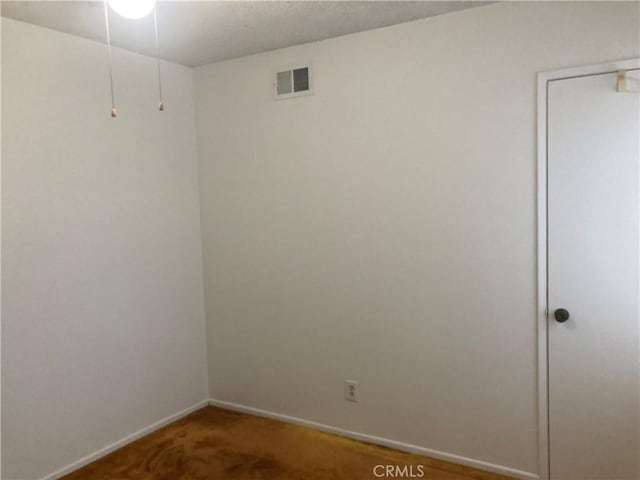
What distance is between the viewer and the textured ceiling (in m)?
2.60

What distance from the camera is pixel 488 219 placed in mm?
2791

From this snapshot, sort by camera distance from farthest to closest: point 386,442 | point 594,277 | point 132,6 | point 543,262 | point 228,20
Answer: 1. point 386,442
2. point 228,20
3. point 543,262
4. point 594,277
5. point 132,6

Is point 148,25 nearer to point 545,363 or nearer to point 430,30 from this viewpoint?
point 430,30

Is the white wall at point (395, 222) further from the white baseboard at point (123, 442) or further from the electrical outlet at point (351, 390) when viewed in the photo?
the white baseboard at point (123, 442)

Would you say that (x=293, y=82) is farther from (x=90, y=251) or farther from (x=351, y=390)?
(x=351, y=390)

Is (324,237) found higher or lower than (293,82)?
lower

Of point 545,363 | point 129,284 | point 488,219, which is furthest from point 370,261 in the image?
point 129,284

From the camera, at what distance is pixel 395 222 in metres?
3.07

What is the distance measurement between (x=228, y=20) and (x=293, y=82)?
669mm

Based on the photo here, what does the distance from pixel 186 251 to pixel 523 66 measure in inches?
101

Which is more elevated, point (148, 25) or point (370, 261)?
point (148, 25)

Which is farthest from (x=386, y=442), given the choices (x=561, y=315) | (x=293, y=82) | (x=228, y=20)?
(x=228, y=20)

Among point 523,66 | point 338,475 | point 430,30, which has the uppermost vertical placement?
point 430,30

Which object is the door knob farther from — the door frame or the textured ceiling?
the textured ceiling
